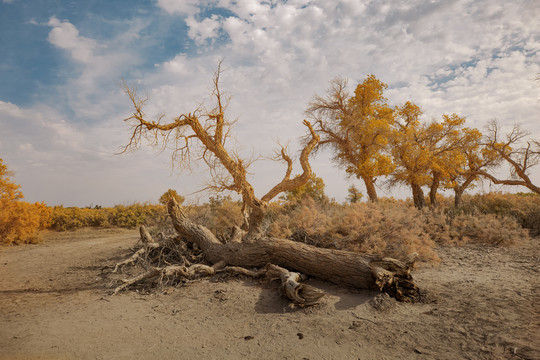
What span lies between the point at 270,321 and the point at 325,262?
6.54 feet

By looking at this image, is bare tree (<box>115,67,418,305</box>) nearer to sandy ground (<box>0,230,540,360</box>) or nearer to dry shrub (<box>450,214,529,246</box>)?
sandy ground (<box>0,230,540,360</box>)

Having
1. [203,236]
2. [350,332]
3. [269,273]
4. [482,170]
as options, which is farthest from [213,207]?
[482,170]

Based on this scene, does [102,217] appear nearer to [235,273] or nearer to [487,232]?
[235,273]

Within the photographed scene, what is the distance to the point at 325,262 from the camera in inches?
250

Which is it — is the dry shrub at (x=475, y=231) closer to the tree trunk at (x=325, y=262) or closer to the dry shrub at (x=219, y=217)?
the tree trunk at (x=325, y=262)

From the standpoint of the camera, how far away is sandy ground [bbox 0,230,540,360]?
3.93 m

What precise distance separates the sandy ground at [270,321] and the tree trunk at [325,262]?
0.26 meters

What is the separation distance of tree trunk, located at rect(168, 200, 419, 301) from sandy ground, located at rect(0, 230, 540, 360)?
0.26 m

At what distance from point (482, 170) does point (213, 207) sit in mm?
15305

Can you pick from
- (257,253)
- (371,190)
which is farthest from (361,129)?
(257,253)

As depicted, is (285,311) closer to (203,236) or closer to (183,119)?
(203,236)

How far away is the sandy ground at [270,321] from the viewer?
393 centimetres

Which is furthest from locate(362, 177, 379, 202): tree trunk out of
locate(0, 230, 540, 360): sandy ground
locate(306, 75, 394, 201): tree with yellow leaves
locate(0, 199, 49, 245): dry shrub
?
locate(0, 199, 49, 245): dry shrub

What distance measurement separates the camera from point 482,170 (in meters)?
17.5
